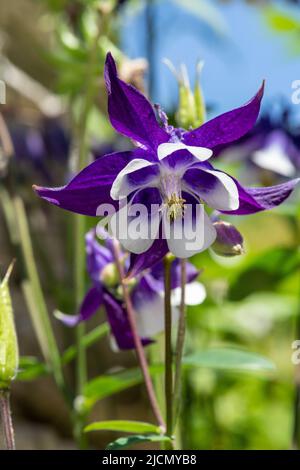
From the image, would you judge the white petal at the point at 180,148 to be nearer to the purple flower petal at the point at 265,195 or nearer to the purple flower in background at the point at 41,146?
the purple flower petal at the point at 265,195

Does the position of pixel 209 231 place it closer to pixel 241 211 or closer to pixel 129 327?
pixel 241 211

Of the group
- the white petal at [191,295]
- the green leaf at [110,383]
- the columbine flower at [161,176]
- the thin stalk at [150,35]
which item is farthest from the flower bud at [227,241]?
the thin stalk at [150,35]

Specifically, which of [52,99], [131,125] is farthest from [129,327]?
[52,99]

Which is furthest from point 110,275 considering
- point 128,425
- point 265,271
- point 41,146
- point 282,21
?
point 282,21

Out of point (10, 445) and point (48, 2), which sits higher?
point (48, 2)

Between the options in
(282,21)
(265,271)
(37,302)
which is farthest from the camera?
(282,21)

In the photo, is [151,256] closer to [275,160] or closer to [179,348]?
[179,348]

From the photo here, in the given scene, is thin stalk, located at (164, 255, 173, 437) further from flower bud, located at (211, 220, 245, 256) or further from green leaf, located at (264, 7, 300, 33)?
green leaf, located at (264, 7, 300, 33)
